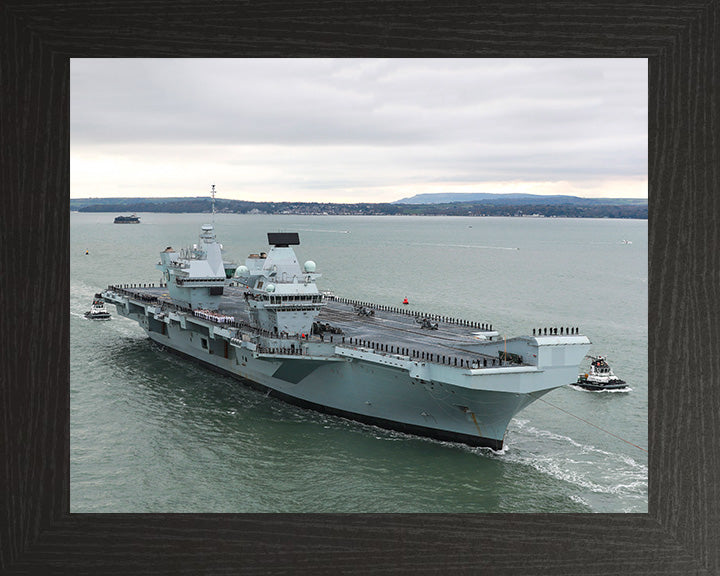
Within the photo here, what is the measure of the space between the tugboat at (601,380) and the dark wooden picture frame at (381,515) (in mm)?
19727

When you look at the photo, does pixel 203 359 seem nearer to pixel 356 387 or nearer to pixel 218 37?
pixel 356 387

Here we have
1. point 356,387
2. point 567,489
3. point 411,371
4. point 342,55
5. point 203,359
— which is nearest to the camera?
point 342,55

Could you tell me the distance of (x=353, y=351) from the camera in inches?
763

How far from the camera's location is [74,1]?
16.7ft

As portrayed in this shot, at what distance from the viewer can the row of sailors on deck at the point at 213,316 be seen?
2564 cm

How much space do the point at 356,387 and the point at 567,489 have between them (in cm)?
631

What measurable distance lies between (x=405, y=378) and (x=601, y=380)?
28.5 feet

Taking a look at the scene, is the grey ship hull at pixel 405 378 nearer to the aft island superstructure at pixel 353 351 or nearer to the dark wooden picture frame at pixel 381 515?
the aft island superstructure at pixel 353 351

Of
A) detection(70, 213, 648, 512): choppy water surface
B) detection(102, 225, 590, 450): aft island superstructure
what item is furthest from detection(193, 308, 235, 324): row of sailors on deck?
detection(70, 213, 648, 512): choppy water surface

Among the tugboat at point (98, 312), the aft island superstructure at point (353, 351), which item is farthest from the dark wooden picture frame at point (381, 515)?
the tugboat at point (98, 312)

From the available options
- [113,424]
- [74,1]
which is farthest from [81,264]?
[74,1]

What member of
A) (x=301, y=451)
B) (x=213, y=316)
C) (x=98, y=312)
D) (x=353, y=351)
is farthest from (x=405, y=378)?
(x=98, y=312)

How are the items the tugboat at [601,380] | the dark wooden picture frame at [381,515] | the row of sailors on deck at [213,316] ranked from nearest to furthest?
1. the dark wooden picture frame at [381,515]
2. the tugboat at [601,380]
3. the row of sailors on deck at [213,316]

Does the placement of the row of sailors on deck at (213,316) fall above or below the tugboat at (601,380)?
above
